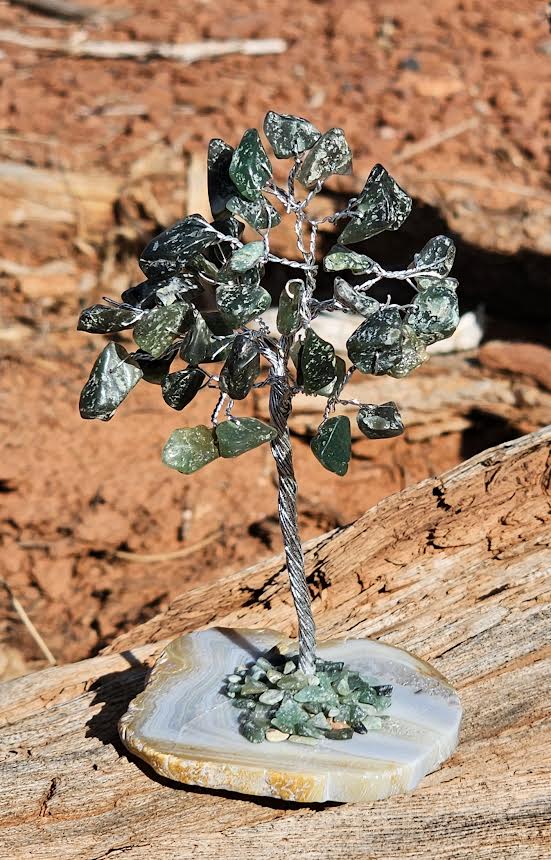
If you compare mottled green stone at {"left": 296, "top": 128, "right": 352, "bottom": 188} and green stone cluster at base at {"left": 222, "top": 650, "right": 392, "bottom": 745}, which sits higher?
mottled green stone at {"left": 296, "top": 128, "right": 352, "bottom": 188}

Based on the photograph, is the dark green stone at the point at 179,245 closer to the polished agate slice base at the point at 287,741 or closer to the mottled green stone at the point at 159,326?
the mottled green stone at the point at 159,326

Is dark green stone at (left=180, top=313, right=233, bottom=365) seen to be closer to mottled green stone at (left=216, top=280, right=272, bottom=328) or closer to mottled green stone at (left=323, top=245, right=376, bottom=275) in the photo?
mottled green stone at (left=216, top=280, right=272, bottom=328)

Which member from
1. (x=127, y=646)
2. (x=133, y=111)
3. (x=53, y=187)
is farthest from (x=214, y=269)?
(x=133, y=111)

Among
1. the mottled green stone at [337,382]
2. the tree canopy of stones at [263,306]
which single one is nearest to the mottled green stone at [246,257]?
the tree canopy of stones at [263,306]

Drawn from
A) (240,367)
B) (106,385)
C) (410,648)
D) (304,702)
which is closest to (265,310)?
(240,367)

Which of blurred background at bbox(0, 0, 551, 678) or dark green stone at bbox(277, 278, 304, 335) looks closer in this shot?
dark green stone at bbox(277, 278, 304, 335)

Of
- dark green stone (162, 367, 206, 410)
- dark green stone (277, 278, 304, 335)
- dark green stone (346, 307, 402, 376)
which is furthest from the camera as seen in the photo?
dark green stone (162, 367, 206, 410)

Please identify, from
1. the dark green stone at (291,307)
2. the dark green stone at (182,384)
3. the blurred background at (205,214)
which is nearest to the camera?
the dark green stone at (291,307)

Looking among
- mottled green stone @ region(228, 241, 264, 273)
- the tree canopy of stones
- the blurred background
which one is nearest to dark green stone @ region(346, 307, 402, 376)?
the tree canopy of stones
